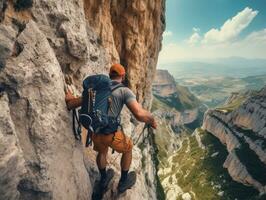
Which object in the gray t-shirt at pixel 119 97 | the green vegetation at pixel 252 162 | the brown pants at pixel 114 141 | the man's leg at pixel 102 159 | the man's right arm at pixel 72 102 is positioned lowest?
the green vegetation at pixel 252 162

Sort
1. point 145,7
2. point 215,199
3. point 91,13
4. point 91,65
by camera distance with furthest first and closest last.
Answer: point 215,199 < point 145,7 < point 91,13 < point 91,65

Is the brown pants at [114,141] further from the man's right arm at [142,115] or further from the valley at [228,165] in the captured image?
the valley at [228,165]

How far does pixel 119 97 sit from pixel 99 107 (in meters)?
0.91

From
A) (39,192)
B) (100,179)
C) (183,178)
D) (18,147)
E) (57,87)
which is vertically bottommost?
(183,178)

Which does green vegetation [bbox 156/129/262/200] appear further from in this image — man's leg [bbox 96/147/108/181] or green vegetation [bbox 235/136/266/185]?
man's leg [bbox 96/147/108/181]

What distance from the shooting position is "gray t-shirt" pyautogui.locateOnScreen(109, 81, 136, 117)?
1164 cm

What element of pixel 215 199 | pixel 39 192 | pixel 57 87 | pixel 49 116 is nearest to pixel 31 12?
pixel 57 87

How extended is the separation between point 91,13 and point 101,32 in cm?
219

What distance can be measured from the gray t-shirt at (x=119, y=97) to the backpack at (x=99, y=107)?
141 mm

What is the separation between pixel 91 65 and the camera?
21.3 m

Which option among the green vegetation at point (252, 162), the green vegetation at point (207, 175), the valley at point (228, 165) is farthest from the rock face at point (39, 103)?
the green vegetation at point (252, 162)

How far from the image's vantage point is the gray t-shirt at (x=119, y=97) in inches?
458

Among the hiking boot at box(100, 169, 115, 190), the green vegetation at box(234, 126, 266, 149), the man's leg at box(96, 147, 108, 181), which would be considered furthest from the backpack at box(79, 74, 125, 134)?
the green vegetation at box(234, 126, 266, 149)

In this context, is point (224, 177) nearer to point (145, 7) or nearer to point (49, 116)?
point (145, 7)
